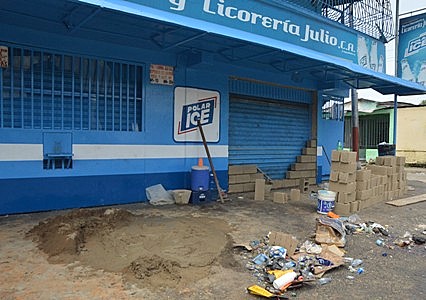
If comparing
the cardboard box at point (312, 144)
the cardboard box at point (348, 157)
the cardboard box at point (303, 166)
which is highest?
the cardboard box at point (312, 144)

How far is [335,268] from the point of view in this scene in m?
3.57

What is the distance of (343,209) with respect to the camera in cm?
607

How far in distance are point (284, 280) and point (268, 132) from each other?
20.1 ft

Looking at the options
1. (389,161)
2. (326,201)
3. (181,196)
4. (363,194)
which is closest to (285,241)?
(326,201)

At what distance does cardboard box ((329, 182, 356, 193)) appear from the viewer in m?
6.06

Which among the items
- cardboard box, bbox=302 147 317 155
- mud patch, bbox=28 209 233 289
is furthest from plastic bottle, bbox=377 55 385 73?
mud patch, bbox=28 209 233 289

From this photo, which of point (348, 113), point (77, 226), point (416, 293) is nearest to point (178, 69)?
point (77, 226)

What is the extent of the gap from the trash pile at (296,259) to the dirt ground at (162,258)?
8 cm

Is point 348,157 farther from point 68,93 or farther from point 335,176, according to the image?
point 68,93

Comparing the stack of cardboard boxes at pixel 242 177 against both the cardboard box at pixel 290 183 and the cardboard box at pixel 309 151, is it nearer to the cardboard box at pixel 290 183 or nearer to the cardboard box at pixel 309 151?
the cardboard box at pixel 290 183

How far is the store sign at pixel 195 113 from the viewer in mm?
6867

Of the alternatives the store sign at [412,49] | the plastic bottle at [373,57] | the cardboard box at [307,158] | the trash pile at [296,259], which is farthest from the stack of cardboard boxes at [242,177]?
the store sign at [412,49]

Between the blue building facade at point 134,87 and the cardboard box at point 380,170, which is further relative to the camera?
the cardboard box at point 380,170

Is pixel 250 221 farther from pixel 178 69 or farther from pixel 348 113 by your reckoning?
pixel 348 113
